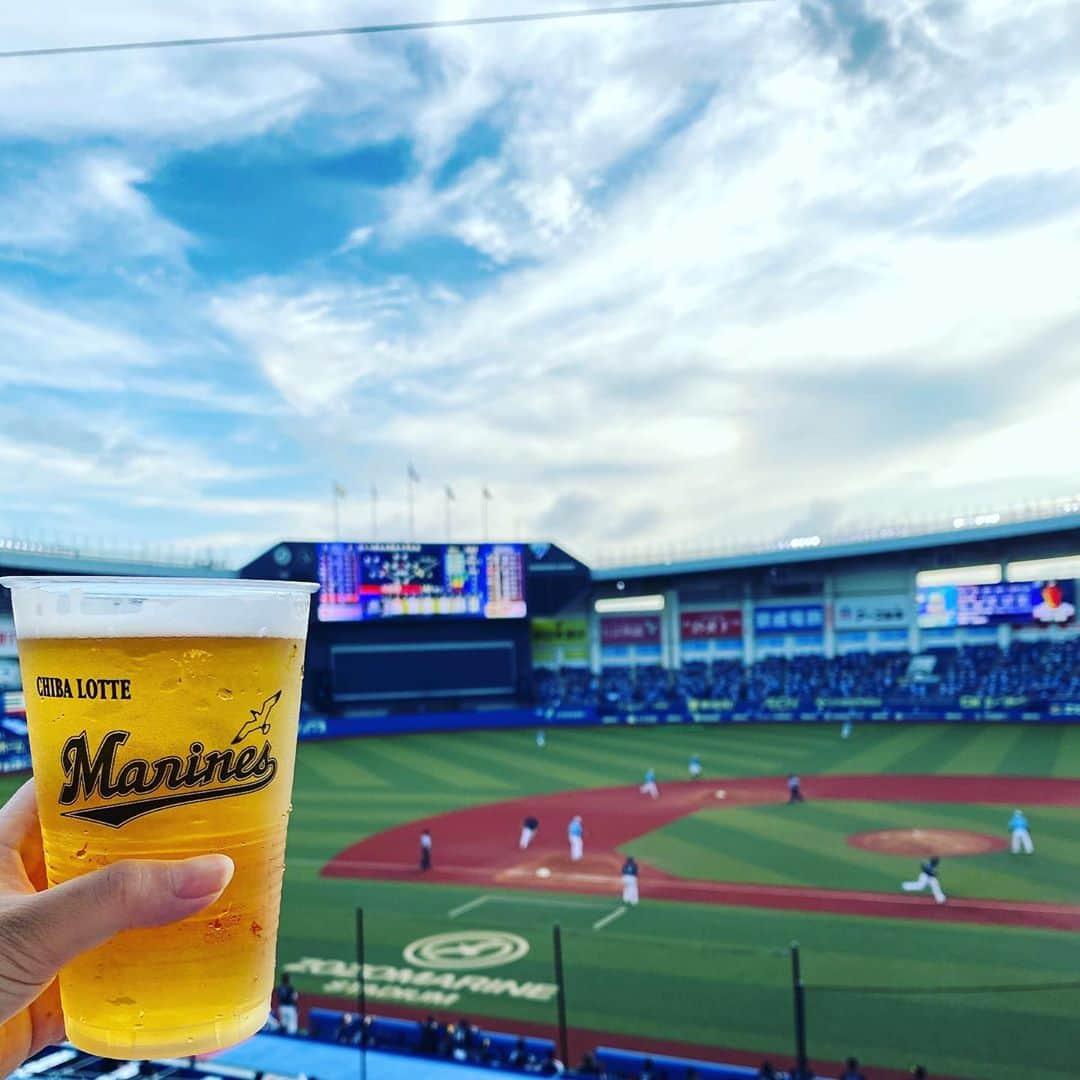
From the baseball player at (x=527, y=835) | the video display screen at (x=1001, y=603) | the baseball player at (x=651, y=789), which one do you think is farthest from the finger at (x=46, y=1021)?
the video display screen at (x=1001, y=603)

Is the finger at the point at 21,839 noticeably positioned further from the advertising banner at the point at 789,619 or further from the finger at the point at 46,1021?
the advertising banner at the point at 789,619

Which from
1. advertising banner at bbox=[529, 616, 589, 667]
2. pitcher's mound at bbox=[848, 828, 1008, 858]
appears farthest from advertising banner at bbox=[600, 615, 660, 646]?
pitcher's mound at bbox=[848, 828, 1008, 858]

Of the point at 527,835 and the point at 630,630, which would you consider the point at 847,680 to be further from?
the point at 527,835

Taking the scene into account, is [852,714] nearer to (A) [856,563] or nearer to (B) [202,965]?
(A) [856,563]

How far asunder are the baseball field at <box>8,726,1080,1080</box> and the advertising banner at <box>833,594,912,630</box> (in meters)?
19.0

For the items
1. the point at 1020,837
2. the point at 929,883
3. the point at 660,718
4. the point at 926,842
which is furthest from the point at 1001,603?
the point at 929,883

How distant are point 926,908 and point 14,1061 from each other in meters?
18.0

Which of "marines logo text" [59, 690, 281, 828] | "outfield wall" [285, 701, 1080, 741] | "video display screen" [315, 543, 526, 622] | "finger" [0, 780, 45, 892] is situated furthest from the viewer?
"video display screen" [315, 543, 526, 622]

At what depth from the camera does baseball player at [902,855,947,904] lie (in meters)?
17.8

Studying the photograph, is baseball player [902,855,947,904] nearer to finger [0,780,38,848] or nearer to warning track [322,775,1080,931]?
warning track [322,775,1080,931]

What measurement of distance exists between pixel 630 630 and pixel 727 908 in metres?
41.4

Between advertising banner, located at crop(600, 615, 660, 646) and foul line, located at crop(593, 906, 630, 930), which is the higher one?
advertising banner, located at crop(600, 615, 660, 646)

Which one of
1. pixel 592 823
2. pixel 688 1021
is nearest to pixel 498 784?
pixel 592 823

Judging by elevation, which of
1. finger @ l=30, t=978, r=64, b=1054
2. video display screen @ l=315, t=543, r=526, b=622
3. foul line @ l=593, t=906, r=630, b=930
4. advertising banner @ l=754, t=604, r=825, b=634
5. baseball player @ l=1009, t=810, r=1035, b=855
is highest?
video display screen @ l=315, t=543, r=526, b=622
